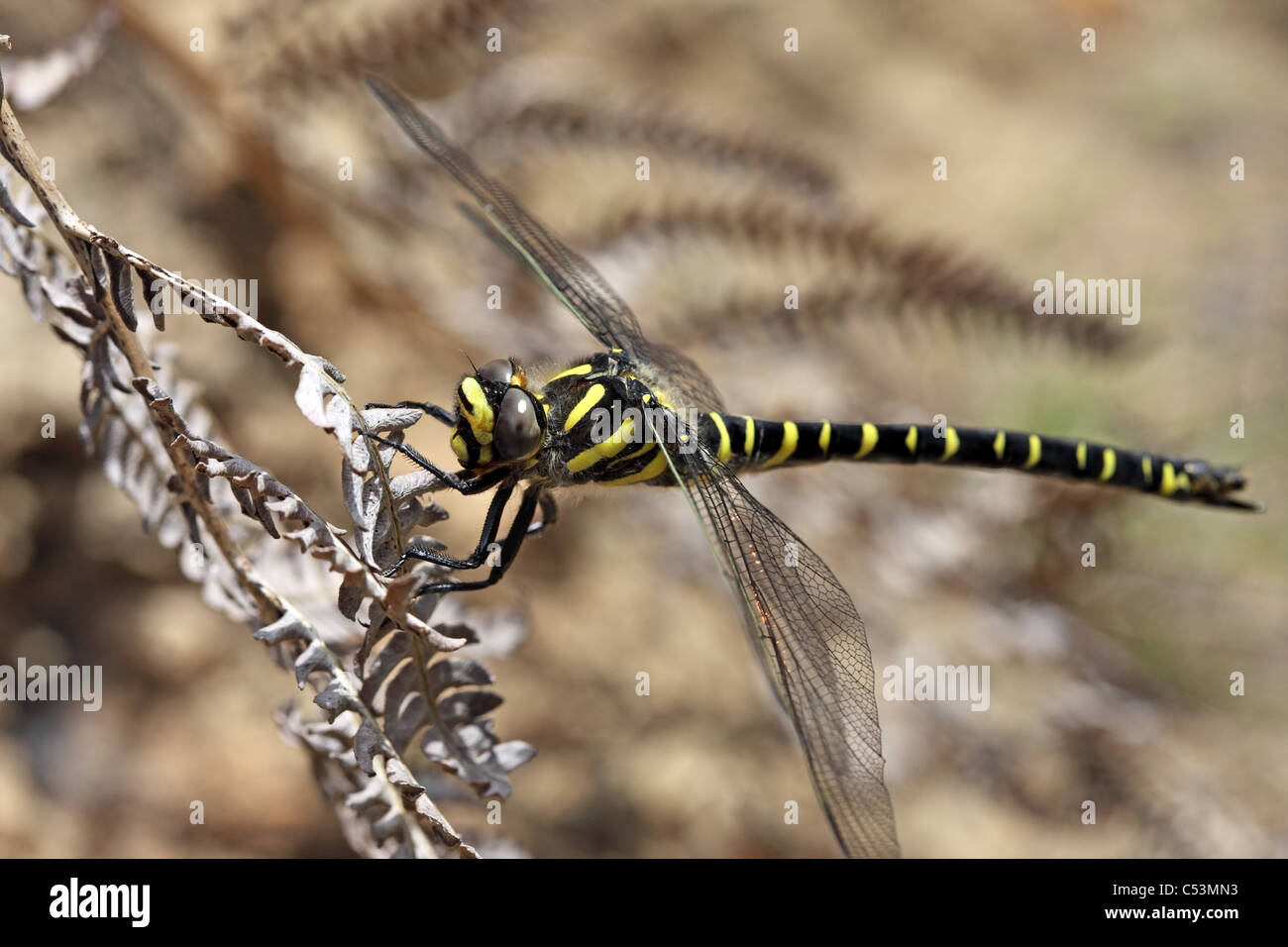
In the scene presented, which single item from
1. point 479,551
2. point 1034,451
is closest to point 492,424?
point 479,551

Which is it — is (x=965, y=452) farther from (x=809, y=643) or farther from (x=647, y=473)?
(x=809, y=643)

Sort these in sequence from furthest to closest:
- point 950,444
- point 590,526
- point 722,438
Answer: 1. point 590,526
2. point 950,444
3. point 722,438

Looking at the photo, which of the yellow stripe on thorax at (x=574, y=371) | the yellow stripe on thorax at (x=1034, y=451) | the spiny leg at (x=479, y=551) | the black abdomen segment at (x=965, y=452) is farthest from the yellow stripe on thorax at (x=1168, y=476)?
the spiny leg at (x=479, y=551)

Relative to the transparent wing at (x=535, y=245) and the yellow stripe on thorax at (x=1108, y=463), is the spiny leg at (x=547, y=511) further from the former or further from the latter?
the yellow stripe on thorax at (x=1108, y=463)

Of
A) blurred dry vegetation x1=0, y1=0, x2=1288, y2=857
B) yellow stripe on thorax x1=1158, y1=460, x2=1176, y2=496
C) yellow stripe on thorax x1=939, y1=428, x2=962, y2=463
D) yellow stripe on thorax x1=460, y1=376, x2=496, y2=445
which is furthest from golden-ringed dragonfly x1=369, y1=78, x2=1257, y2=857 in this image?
yellow stripe on thorax x1=1158, y1=460, x2=1176, y2=496

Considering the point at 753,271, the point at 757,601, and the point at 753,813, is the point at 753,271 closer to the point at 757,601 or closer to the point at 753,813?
the point at 753,813

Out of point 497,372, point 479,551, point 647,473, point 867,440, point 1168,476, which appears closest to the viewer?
point 479,551
